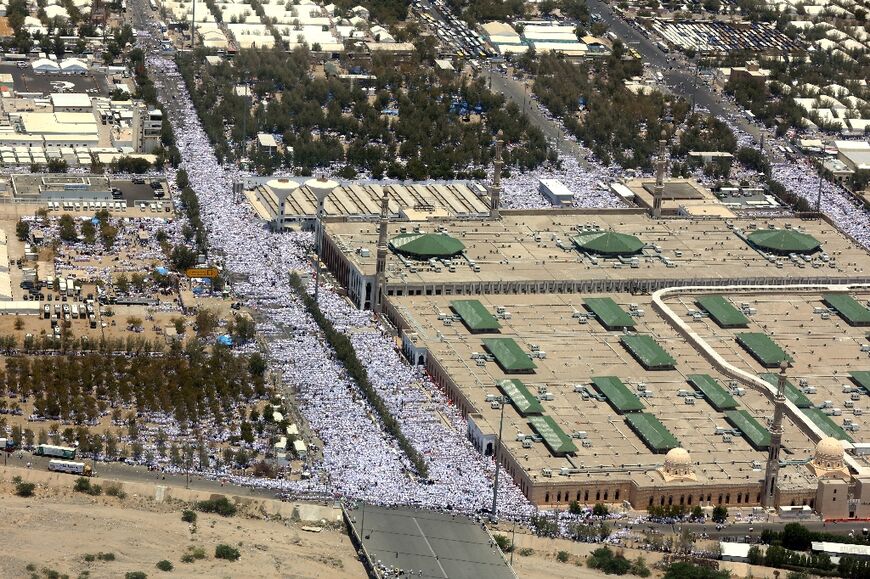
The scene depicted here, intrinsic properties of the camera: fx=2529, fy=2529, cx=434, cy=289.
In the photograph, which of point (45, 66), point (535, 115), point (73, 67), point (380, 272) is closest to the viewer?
point (380, 272)

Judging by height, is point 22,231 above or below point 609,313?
below

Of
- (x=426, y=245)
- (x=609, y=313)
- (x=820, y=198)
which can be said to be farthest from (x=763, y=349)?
(x=820, y=198)

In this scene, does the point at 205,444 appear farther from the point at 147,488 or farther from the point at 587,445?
the point at 587,445

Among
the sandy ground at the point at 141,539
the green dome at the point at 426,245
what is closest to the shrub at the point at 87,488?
the sandy ground at the point at 141,539

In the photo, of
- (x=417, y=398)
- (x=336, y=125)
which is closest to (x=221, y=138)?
(x=336, y=125)

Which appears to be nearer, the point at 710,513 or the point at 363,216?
the point at 710,513

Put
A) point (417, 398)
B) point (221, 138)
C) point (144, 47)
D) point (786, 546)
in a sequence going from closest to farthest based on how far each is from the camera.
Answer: point (786, 546), point (417, 398), point (221, 138), point (144, 47)

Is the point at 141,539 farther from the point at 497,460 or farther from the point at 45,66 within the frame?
the point at 45,66
